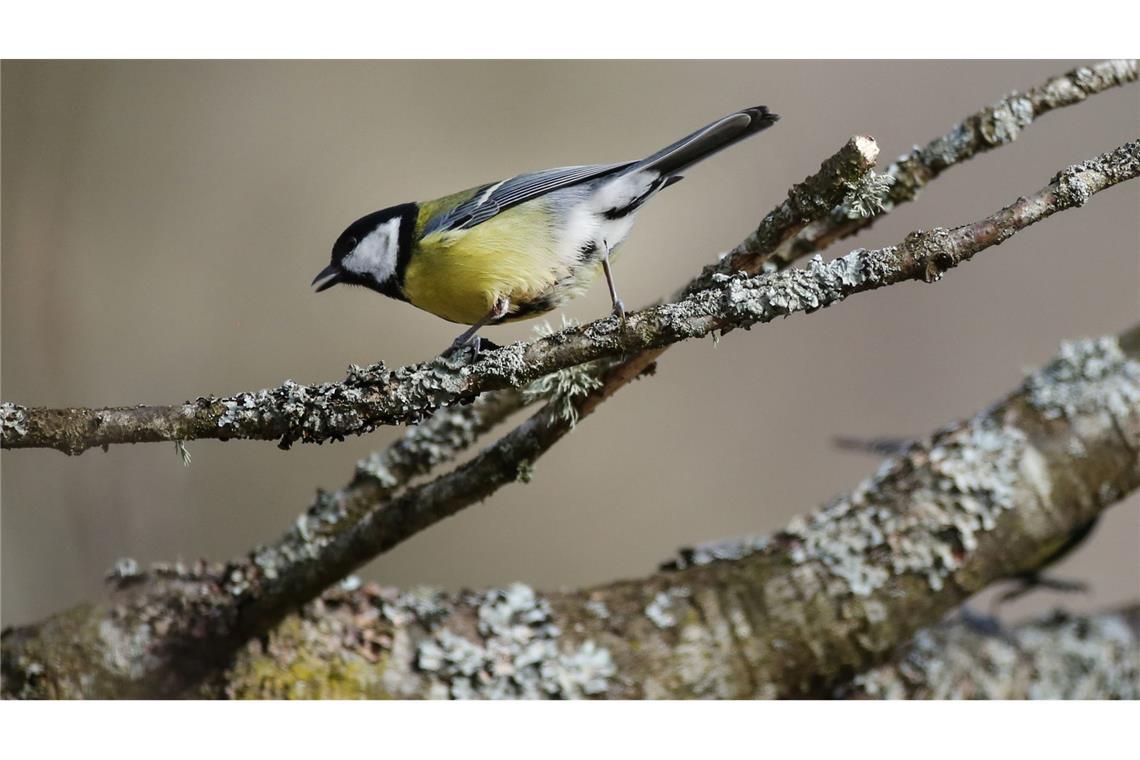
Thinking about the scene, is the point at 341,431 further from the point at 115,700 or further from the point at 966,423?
the point at 966,423

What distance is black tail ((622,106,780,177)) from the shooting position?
1071 millimetres

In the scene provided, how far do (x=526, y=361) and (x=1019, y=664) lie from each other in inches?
38.8

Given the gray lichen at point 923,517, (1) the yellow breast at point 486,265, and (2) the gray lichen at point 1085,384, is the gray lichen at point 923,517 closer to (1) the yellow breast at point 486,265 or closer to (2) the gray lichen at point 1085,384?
(2) the gray lichen at point 1085,384

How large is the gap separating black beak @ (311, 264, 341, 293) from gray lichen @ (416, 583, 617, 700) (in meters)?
0.46

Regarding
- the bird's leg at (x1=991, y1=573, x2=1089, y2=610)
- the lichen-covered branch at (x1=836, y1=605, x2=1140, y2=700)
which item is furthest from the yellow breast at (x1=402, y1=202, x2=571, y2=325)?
the bird's leg at (x1=991, y1=573, x2=1089, y2=610)

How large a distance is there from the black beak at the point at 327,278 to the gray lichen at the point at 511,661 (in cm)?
46

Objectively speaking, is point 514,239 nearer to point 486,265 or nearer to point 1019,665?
point 486,265

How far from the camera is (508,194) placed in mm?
1126

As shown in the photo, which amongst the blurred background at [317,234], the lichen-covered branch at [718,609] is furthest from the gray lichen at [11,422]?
the lichen-covered branch at [718,609]

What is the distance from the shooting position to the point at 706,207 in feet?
4.14

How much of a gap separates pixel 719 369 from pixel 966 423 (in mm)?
363

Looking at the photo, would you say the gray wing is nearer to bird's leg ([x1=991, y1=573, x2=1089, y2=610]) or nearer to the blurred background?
the blurred background

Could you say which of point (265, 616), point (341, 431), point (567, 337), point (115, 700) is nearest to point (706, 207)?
point (567, 337)
